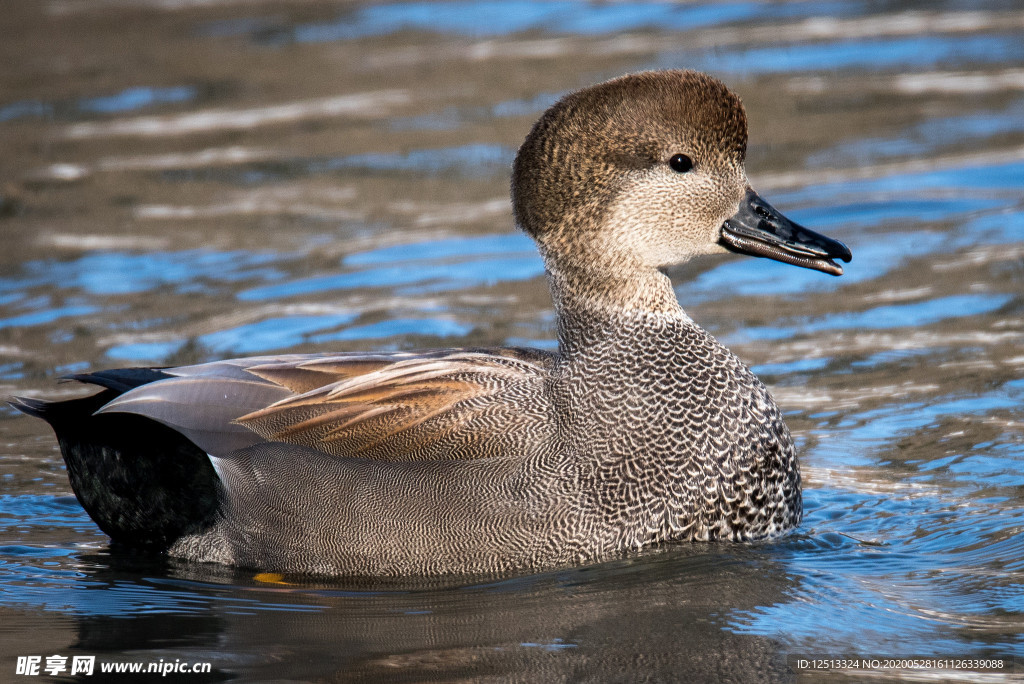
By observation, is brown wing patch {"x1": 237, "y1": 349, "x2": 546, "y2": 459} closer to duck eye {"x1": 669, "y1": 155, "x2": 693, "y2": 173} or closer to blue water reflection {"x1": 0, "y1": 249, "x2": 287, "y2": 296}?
duck eye {"x1": 669, "y1": 155, "x2": 693, "y2": 173}

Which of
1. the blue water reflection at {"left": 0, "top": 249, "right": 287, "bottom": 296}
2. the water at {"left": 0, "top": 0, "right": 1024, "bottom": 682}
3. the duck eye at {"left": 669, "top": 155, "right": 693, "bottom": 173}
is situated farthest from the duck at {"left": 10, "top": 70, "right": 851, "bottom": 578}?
the blue water reflection at {"left": 0, "top": 249, "right": 287, "bottom": 296}

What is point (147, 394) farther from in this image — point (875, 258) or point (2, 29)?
point (2, 29)

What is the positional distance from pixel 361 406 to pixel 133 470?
0.97 meters

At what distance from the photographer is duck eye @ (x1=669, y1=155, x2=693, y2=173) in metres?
5.78

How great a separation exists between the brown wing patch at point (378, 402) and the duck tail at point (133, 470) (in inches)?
14.2

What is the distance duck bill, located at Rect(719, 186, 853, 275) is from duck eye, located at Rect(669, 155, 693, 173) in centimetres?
28

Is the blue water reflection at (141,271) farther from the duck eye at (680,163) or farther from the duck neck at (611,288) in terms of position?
the duck eye at (680,163)

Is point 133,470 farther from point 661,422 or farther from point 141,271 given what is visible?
point 141,271

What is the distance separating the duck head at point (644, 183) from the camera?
5.69 meters

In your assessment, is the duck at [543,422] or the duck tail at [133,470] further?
the duck tail at [133,470]

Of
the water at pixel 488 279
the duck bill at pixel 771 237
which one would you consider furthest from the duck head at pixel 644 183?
the water at pixel 488 279

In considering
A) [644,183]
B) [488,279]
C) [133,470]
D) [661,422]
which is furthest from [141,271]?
[661,422]

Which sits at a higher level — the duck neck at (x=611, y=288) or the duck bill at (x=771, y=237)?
the duck bill at (x=771, y=237)

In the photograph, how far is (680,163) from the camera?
5793 millimetres
